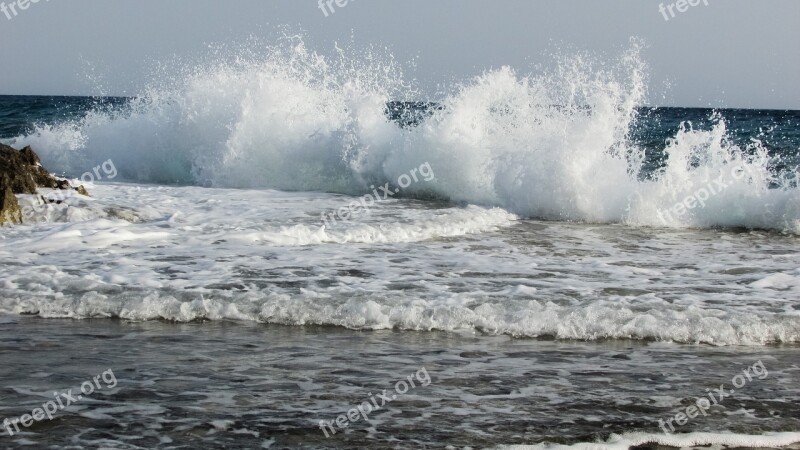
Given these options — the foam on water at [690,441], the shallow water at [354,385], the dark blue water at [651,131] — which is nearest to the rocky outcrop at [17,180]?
the shallow water at [354,385]

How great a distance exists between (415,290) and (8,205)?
17.3 ft

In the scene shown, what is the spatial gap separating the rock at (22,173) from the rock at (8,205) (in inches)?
1.4

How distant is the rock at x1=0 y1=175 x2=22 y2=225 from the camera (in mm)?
9672

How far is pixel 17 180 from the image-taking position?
1048cm

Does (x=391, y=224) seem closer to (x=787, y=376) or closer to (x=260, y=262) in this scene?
(x=260, y=262)

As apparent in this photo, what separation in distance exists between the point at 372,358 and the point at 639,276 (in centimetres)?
341

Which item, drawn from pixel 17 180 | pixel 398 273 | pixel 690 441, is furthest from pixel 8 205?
pixel 690 441

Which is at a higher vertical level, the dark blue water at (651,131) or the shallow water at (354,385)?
the dark blue water at (651,131)

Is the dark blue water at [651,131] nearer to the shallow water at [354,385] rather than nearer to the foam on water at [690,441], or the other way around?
the shallow water at [354,385]

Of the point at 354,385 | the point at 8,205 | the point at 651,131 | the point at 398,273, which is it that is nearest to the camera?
the point at 354,385

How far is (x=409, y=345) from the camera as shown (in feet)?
18.4

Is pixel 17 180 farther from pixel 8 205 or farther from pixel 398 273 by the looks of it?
pixel 398 273

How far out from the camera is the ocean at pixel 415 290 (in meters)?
4.17

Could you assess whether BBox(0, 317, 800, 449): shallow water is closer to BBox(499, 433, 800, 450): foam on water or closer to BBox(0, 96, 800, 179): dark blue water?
BBox(499, 433, 800, 450): foam on water
